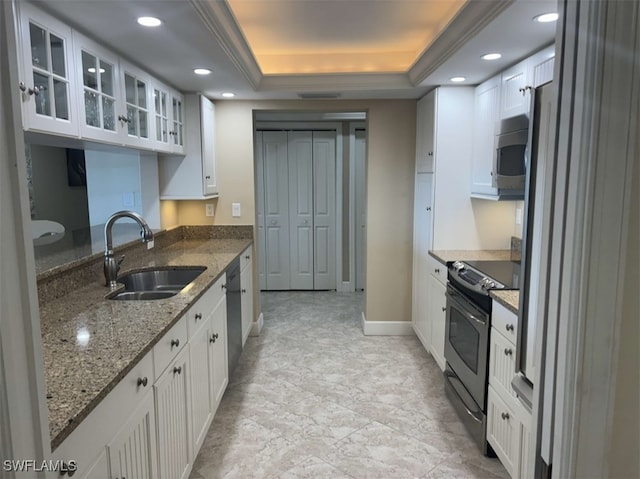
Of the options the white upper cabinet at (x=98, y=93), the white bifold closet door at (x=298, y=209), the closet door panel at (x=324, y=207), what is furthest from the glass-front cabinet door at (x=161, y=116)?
the closet door panel at (x=324, y=207)

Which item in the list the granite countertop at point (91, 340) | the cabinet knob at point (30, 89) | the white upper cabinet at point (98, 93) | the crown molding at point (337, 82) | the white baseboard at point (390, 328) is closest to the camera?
the granite countertop at point (91, 340)

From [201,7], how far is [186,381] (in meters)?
1.61

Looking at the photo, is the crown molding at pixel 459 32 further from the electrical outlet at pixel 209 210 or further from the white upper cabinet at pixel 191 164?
the electrical outlet at pixel 209 210

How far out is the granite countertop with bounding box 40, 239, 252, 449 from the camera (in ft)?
3.60

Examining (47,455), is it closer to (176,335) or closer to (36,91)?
(176,335)

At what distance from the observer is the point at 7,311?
55cm

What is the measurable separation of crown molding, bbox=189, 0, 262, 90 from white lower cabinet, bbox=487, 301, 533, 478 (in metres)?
1.87

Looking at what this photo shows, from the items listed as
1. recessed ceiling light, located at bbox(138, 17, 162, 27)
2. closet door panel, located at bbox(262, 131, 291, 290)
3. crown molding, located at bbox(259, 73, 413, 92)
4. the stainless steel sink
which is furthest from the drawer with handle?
closet door panel, located at bbox(262, 131, 291, 290)

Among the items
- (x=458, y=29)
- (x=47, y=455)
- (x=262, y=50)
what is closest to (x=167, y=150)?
(x=262, y=50)

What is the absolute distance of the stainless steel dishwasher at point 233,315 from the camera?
2947 millimetres

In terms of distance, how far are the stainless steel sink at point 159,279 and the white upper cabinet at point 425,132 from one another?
6.36 feet

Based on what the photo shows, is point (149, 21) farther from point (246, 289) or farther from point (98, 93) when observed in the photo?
point (246, 289)

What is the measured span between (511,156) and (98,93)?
2.23 metres

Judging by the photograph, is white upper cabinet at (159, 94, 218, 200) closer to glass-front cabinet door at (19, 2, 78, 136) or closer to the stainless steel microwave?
glass-front cabinet door at (19, 2, 78, 136)
